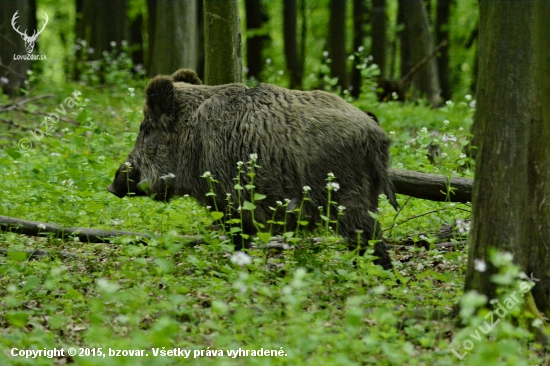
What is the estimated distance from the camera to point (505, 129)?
4.58 m

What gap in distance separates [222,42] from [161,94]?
1.48 m

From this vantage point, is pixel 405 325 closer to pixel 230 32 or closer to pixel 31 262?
pixel 31 262

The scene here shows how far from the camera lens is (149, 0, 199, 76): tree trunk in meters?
12.2

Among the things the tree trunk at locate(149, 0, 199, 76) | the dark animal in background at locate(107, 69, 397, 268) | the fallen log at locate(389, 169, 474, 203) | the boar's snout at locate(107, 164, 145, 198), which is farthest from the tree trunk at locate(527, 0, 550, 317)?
the tree trunk at locate(149, 0, 199, 76)

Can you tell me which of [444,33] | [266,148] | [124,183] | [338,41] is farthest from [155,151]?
[444,33]

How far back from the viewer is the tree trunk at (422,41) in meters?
16.9

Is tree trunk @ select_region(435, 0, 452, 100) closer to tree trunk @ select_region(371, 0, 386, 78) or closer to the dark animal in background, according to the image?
tree trunk @ select_region(371, 0, 386, 78)

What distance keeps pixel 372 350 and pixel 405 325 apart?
0.75 meters

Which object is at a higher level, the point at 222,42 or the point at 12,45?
the point at 222,42

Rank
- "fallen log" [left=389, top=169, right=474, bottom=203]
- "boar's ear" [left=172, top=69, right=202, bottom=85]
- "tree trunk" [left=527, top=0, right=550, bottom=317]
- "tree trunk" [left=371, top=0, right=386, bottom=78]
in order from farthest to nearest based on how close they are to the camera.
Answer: "tree trunk" [left=371, top=0, right=386, bottom=78]
"boar's ear" [left=172, top=69, right=202, bottom=85]
"fallen log" [left=389, top=169, right=474, bottom=203]
"tree trunk" [left=527, top=0, right=550, bottom=317]

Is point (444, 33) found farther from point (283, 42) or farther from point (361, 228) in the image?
point (361, 228)

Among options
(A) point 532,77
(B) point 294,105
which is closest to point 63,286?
(B) point 294,105

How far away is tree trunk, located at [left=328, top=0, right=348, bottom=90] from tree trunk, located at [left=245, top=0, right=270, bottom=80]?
2246 millimetres

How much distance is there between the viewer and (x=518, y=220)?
15.3ft
